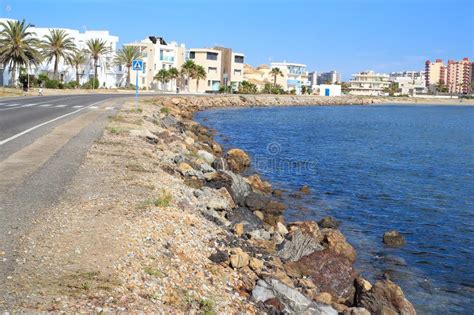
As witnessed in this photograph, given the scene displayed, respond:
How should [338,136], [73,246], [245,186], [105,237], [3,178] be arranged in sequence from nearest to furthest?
1. [73,246]
2. [105,237]
3. [3,178]
4. [245,186]
5. [338,136]

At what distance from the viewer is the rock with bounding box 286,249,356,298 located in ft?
35.8

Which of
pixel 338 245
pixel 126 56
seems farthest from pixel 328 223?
pixel 126 56

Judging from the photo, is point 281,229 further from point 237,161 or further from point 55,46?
point 55,46

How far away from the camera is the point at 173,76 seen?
330 ft

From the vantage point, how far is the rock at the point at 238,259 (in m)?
8.94

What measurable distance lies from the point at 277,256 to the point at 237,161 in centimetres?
1524

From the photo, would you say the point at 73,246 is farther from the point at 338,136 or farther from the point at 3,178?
the point at 338,136

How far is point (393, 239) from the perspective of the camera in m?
15.3

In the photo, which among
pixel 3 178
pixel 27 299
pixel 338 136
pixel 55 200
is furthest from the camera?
pixel 338 136

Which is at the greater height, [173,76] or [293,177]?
[173,76]

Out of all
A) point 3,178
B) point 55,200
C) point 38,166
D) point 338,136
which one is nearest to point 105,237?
point 55,200

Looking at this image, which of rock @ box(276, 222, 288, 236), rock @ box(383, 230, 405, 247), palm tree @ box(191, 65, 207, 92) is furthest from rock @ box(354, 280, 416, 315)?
palm tree @ box(191, 65, 207, 92)

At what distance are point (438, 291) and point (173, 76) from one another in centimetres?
9201

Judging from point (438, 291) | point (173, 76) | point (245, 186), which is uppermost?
point (173, 76)
